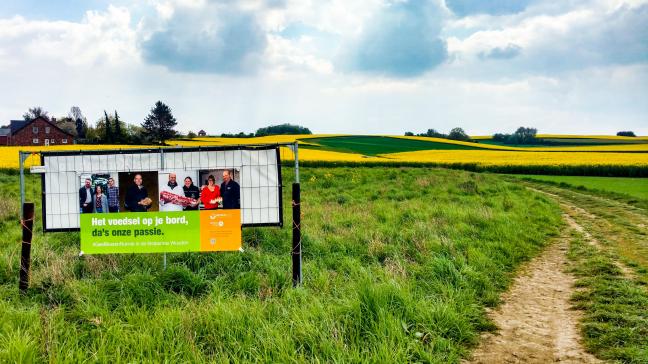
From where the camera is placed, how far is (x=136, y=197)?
6102 millimetres

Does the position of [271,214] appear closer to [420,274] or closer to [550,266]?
[420,274]

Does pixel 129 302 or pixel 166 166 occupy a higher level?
pixel 166 166

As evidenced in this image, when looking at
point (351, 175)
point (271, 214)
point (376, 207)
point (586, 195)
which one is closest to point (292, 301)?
point (271, 214)

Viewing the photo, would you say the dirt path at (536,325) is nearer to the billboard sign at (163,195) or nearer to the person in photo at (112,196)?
the billboard sign at (163,195)

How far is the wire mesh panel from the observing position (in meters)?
6.17

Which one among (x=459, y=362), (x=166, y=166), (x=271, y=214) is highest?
(x=166, y=166)

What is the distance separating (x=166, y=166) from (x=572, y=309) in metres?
5.63

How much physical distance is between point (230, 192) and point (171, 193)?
0.81 meters

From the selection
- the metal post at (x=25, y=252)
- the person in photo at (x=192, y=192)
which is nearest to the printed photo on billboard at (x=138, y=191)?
the person in photo at (x=192, y=192)

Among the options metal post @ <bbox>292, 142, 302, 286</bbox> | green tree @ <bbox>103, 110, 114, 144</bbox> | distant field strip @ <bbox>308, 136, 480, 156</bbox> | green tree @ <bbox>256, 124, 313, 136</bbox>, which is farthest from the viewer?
green tree @ <bbox>256, 124, 313, 136</bbox>

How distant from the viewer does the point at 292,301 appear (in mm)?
5004

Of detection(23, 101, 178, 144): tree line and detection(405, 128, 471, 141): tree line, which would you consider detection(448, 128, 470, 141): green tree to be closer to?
detection(405, 128, 471, 141): tree line

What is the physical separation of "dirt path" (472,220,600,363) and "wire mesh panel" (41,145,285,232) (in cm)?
318

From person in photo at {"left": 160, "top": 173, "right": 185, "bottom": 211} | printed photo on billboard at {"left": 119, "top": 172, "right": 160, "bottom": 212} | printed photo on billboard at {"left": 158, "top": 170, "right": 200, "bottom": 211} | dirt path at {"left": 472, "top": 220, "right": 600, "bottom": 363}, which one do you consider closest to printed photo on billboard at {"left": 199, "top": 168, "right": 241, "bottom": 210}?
printed photo on billboard at {"left": 158, "top": 170, "right": 200, "bottom": 211}
